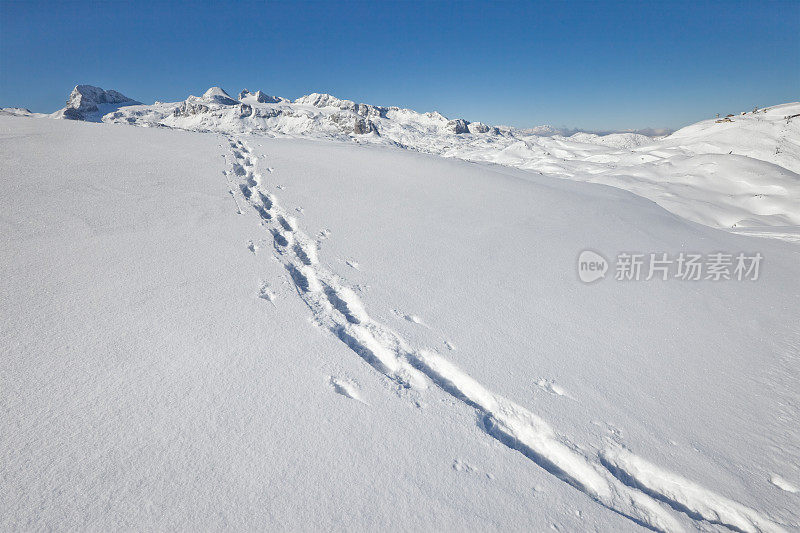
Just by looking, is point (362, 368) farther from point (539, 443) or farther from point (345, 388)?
point (539, 443)

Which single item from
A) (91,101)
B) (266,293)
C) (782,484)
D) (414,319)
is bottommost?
(782,484)

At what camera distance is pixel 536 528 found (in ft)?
7.97

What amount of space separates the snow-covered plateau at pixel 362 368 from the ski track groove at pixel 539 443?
21mm

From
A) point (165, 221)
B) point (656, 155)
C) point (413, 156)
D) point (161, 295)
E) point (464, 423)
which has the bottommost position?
point (464, 423)

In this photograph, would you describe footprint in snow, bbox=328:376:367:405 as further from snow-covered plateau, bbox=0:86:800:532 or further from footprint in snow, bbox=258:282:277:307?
footprint in snow, bbox=258:282:277:307

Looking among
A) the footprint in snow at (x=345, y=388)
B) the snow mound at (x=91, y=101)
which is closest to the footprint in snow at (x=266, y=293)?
the footprint in snow at (x=345, y=388)

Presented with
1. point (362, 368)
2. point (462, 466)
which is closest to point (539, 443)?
point (462, 466)

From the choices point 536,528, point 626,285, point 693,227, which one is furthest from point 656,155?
point 536,528

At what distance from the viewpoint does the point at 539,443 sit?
10.5ft

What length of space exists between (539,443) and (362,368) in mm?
1924

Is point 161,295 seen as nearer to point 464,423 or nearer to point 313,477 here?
point 313,477

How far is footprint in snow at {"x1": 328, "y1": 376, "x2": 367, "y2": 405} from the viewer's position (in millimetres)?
3350

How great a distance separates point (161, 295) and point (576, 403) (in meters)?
5.27

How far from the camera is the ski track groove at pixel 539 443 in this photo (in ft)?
9.00
